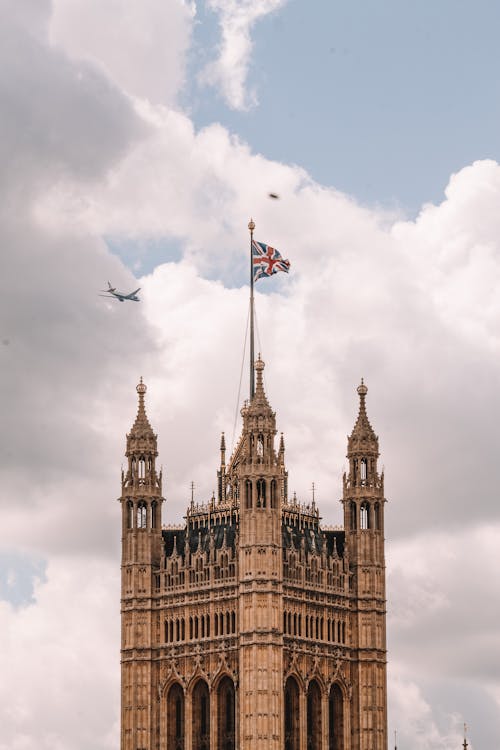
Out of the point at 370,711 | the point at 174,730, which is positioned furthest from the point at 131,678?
the point at 370,711

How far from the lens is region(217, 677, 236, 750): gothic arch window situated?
196 metres

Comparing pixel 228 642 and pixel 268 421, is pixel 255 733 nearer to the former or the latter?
pixel 228 642

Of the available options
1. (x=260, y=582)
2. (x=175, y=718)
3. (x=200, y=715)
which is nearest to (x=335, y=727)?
(x=200, y=715)

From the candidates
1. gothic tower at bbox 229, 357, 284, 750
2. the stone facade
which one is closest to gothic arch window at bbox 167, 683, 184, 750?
the stone facade

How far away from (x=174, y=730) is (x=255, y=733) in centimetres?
886

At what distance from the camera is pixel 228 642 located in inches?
7721

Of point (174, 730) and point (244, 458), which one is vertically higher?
point (244, 458)

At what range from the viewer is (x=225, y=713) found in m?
197

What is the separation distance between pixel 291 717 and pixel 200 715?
6.70 m

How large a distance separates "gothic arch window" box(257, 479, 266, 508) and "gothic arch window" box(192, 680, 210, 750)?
44.5 ft

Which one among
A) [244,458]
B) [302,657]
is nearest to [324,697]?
[302,657]

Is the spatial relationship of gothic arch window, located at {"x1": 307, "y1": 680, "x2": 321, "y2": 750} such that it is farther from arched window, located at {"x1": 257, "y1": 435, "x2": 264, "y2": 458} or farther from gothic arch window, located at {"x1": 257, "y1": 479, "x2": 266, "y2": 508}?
arched window, located at {"x1": 257, "y1": 435, "x2": 264, "y2": 458}

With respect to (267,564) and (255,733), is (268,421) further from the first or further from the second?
(255,733)

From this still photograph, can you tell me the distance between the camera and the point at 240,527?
19662 centimetres
